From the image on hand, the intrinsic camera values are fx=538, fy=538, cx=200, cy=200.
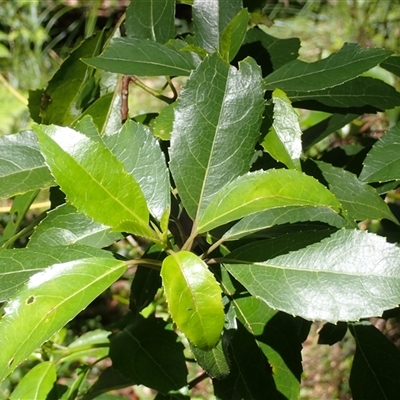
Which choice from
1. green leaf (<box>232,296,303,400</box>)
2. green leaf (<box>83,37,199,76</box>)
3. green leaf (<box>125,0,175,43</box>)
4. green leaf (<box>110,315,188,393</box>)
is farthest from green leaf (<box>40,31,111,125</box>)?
green leaf (<box>232,296,303,400</box>)

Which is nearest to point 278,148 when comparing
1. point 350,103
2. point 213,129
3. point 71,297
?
point 213,129

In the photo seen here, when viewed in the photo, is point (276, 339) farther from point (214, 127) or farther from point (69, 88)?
point (69, 88)

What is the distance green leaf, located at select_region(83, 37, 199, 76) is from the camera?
0.86 m

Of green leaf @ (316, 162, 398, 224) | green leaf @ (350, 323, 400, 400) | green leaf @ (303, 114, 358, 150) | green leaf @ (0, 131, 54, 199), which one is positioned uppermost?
green leaf @ (0, 131, 54, 199)

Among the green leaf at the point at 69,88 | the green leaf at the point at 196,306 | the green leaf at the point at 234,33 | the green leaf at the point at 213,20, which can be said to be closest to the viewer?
the green leaf at the point at 196,306

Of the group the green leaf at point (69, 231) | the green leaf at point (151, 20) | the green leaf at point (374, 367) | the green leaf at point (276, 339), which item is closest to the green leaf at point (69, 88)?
the green leaf at point (151, 20)

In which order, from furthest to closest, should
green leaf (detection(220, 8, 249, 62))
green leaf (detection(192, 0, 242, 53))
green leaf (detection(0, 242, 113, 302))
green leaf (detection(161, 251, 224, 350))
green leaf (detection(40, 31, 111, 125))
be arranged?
1. green leaf (detection(40, 31, 111, 125))
2. green leaf (detection(192, 0, 242, 53))
3. green leaf (detection(220, 8, 249, 62))
4. green leaf (detection(0, 242, 113, 302))
5. green leaf (detection(161, 251, 224, 350))

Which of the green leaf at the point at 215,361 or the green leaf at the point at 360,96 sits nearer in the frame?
the green leaf at the point at 215,361

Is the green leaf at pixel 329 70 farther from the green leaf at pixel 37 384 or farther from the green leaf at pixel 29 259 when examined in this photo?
the green leaf at pixel 37 384

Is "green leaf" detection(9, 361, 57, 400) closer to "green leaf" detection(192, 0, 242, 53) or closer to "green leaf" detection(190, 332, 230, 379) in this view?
"green leaf" detection(190, 332, 230, 379)

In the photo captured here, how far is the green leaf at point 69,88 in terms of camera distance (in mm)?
1097

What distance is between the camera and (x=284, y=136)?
762 millimetres

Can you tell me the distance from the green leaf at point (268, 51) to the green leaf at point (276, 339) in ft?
1.51

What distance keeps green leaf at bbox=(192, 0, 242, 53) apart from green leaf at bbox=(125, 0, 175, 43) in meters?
0.07
